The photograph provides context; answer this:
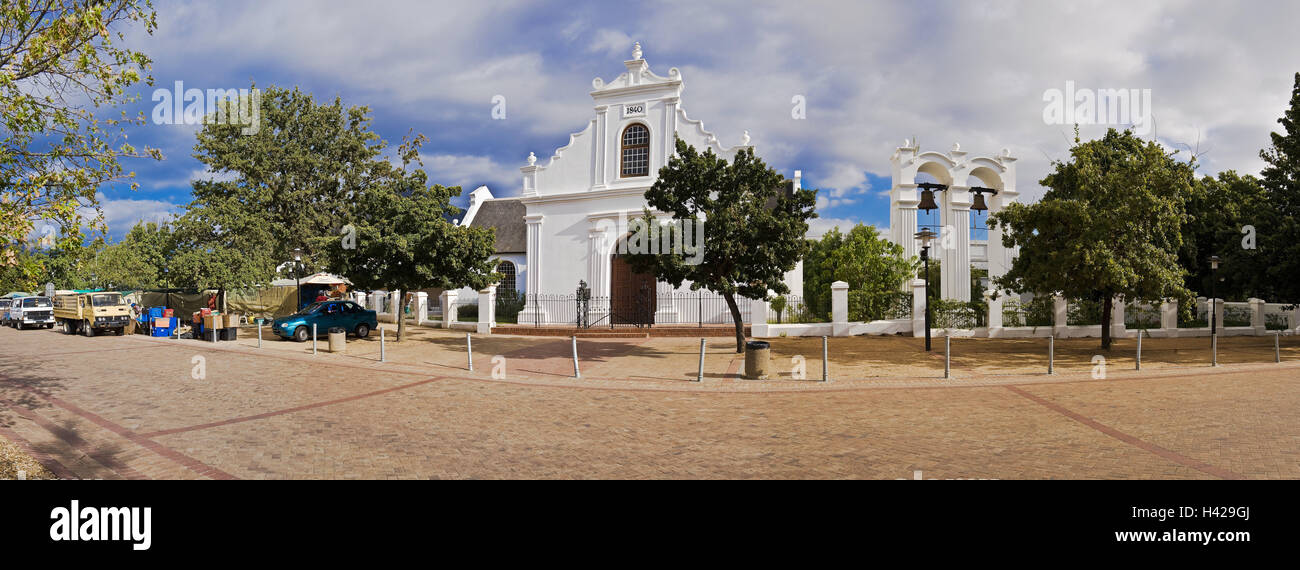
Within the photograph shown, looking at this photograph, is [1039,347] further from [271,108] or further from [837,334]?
[271,108]

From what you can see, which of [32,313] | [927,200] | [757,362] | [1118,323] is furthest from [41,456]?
[32,313]

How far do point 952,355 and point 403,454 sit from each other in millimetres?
15418

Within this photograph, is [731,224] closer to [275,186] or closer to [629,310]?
[629,310]

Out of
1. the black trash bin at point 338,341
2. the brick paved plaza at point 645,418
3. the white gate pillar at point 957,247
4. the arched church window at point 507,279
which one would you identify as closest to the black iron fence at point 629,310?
the arched church window at point 507,279

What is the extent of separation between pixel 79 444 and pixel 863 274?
75.5 ft

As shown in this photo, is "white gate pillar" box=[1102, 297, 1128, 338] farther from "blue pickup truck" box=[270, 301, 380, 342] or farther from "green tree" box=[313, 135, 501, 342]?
"blue pickup truck" box=[270, 301, 380, 342]

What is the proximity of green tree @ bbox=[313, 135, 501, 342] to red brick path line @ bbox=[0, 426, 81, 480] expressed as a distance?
40.3ft

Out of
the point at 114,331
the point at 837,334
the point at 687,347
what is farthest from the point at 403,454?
the point at 114,331

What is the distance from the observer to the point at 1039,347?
1884 centimetres

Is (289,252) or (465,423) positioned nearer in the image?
(465,423)

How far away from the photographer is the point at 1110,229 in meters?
16.2

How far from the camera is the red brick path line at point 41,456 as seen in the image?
5946 mm

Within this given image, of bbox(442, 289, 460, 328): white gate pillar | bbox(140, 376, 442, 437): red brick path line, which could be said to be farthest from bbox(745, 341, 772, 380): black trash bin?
bbox(442, 289, 460, 328): white gate pillar

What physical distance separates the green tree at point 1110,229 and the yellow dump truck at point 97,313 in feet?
108
